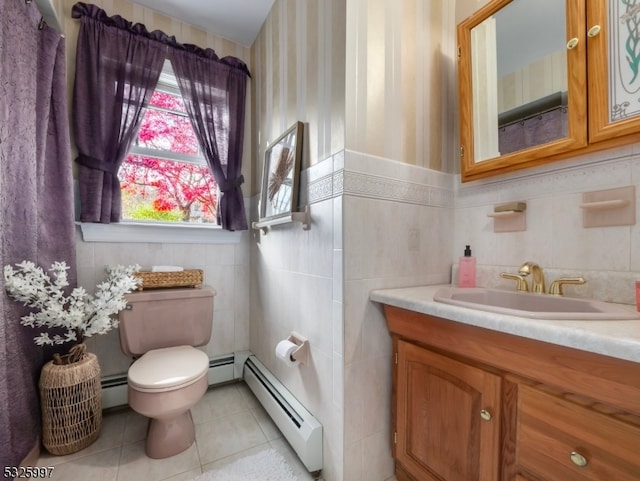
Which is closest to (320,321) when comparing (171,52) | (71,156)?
(71,156)

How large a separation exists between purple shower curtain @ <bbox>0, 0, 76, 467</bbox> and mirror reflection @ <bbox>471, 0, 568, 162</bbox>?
2074 mm

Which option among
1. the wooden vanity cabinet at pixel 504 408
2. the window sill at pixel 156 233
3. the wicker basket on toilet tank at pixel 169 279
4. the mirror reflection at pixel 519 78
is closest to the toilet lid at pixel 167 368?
the wicker basket on toilet tank at pixel 169 279

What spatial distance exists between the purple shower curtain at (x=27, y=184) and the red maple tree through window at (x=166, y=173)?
408mm

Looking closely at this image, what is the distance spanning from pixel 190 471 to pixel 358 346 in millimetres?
1010

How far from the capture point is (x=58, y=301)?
4.63ft

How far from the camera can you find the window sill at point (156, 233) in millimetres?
→ 1783

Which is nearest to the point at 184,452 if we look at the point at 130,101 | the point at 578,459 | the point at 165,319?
the point at 165,319

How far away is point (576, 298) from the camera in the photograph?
107 cm

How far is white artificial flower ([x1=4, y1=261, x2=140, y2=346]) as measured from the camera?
4.09 ft

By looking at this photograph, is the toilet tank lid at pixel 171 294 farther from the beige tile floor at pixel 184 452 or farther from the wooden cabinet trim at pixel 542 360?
the wooden cabinet trim at pixel 542 360

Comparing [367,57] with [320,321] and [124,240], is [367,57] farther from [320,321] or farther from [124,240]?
[124,240]

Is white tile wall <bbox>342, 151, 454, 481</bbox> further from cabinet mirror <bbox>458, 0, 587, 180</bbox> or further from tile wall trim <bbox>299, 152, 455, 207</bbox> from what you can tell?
cabinet mirror <bbox>458, 0, 587, 180</bbox>

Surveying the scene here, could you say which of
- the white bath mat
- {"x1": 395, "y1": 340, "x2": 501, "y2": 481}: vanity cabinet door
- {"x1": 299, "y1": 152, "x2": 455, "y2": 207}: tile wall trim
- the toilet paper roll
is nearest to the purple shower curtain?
the white bath mat

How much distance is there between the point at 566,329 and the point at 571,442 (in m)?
0.30
